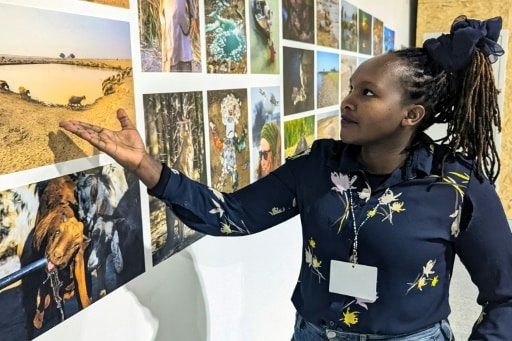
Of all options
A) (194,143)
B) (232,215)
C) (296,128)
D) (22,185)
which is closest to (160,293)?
(232,215)

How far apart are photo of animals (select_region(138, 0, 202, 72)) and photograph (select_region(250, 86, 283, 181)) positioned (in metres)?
0.41

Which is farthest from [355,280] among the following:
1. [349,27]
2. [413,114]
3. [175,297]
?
[349,27]

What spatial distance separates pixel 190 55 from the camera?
1.33 meters

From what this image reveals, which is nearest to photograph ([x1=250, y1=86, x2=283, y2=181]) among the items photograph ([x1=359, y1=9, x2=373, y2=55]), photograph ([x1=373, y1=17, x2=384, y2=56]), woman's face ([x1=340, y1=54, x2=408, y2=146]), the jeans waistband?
woman's face ([x1=340, y1=54, x2=408, y2=146])

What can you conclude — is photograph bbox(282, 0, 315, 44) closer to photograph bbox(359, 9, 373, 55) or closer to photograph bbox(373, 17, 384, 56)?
photograph bbox(359, 9, 373, 55)

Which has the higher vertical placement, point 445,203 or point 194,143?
point 194,143

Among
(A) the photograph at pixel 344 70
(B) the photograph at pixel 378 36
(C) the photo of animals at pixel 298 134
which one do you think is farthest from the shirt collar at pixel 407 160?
(B) the photograph at pixel 378 36

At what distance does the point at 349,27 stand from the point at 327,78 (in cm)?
53

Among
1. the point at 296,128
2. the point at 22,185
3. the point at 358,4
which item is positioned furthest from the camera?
the point at 358,4

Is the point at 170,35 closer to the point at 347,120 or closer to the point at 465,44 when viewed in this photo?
the point at 347,120

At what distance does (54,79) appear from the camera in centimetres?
92

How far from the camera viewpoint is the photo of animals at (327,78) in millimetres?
2428

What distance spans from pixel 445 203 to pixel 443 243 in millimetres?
97

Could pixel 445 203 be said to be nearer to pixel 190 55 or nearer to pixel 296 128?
pixel 190 55
